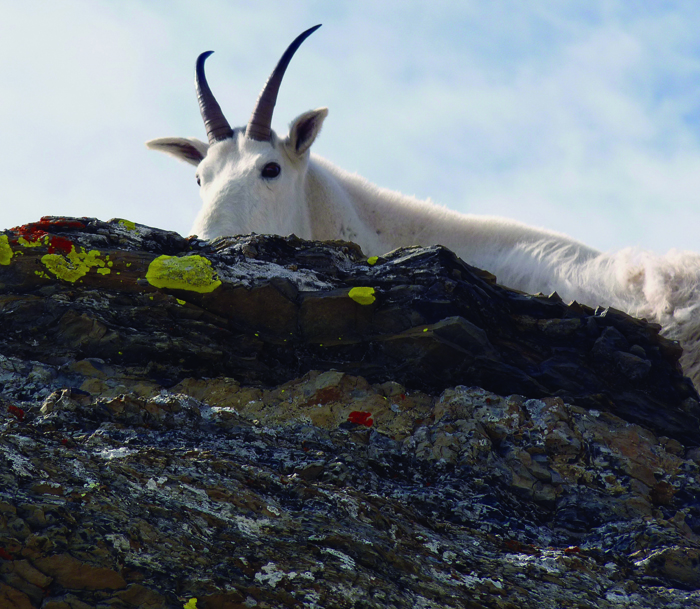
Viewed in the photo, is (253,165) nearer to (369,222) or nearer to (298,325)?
(369,222)

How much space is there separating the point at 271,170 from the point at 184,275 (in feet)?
12.1

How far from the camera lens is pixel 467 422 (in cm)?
260

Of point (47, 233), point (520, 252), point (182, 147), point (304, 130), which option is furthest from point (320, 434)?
point (182, 147)

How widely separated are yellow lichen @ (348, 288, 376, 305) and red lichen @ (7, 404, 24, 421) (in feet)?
4.82

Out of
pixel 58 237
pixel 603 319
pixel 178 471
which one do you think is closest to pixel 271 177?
pixel 58 237

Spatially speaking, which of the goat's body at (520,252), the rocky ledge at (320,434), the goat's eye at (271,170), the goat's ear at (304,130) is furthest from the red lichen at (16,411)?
the goat's ear at (304,130)

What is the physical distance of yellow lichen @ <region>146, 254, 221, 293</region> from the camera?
2.97 meters

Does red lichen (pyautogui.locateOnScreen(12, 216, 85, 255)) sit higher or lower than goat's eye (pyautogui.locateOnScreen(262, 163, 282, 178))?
lower

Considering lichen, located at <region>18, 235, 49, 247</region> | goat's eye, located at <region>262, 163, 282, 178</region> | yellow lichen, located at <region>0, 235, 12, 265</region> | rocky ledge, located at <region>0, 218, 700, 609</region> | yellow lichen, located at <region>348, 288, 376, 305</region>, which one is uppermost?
goat's eye, located at <region>262, 163, 282, 178</region>

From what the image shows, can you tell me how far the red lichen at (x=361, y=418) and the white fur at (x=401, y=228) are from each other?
3010mm

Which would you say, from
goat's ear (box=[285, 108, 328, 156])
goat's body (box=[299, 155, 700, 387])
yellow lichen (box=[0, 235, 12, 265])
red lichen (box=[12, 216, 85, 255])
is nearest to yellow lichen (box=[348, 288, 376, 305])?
red lichen (box=[12, 216, 85, 255])

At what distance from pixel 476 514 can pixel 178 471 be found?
102 cm

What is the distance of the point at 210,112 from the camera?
7.16 metres

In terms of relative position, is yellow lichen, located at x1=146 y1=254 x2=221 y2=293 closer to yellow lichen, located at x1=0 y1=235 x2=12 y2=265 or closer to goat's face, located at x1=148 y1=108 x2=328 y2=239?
yellow lichen, located at x1=0 y1=235 x2=12 y2=265
